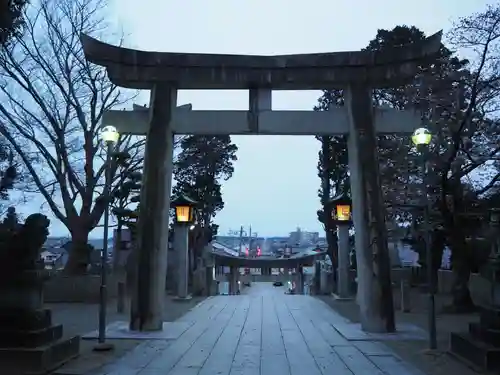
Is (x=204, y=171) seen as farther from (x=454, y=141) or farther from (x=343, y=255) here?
(x=454, y=141)

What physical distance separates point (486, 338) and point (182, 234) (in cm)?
1445

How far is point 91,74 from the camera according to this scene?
21328 mm

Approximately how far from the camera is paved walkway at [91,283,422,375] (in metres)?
8.25

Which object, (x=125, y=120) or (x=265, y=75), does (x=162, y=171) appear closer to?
(x=125, y=120)

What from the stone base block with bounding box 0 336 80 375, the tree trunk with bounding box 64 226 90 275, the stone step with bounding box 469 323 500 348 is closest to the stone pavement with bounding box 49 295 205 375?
the stone base block with bounding box 0 336 80 375

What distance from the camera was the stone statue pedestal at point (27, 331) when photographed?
7.72 metres

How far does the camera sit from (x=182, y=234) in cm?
2134

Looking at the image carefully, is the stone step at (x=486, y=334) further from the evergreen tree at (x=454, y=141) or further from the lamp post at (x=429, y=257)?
the evergreen tree at (x=454, y=141)

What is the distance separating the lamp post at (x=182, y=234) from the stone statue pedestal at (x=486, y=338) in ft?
43.4

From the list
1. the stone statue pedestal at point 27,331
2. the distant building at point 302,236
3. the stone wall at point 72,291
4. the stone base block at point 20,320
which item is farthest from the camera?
the distant building at point 302,236

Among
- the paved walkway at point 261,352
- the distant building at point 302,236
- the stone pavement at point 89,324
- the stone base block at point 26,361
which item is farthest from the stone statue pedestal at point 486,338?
the distant building at point 302,236

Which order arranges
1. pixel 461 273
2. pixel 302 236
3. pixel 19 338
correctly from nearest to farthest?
pixel 19 338 < pixel 461 273 < pixel 302 236

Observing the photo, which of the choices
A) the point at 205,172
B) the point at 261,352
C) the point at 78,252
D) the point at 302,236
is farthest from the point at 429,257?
the point at 302,236

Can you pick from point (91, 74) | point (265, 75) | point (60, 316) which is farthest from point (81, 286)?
point (265, 75)
